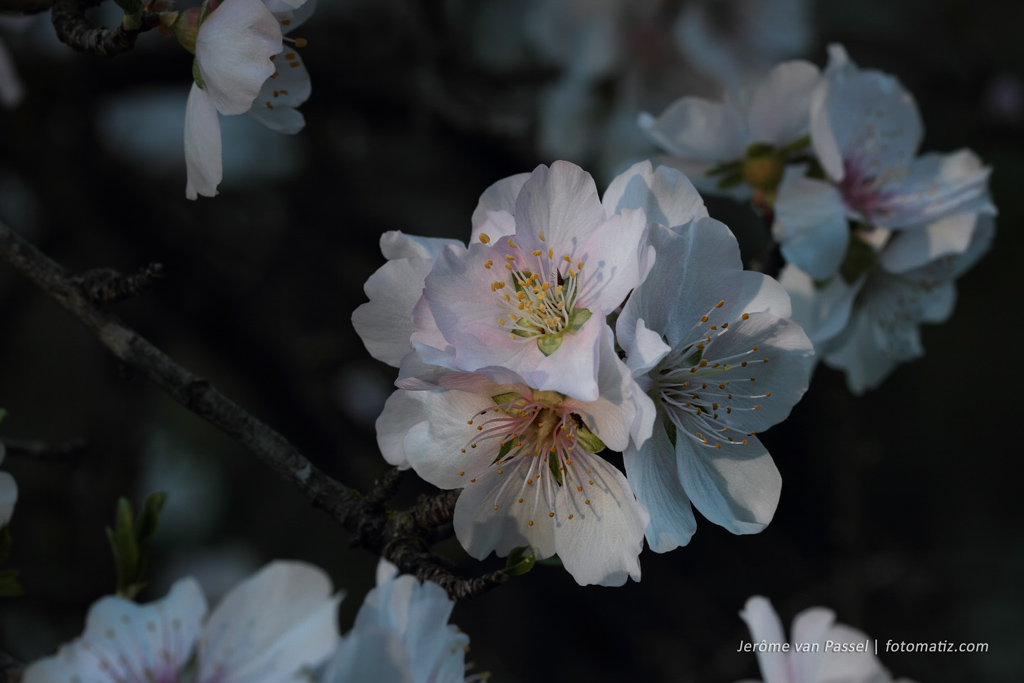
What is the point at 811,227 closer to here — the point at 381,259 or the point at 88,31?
the point at 88,31

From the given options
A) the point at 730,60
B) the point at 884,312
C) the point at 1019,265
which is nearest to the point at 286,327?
the point at 730,60

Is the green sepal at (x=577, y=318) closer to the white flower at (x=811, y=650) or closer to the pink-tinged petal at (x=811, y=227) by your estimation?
the white flower at (x=811, y=650)

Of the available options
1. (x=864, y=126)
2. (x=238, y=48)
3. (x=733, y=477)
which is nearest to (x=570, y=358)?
(x=733, y=477)

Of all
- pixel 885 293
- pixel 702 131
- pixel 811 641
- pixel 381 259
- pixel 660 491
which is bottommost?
pixel 381 259

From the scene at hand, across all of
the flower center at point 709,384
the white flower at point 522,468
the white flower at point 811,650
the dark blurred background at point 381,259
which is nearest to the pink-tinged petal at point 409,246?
the white flower at point 522,468

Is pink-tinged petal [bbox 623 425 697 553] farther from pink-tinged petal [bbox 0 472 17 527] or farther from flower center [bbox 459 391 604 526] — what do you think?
pink-tinged petal [bbox 0 472 17 527]

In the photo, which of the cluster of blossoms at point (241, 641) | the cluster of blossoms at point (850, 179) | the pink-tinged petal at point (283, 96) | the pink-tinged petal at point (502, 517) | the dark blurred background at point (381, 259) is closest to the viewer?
the cluster of blossoms at point (241, 641)
